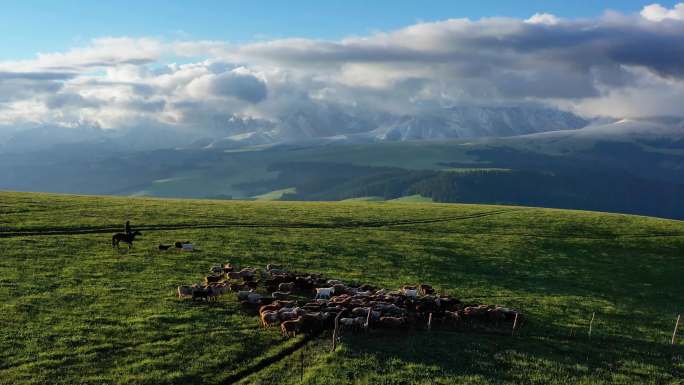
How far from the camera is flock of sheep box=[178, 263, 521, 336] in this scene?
28.4m

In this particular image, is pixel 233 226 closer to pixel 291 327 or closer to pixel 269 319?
pixel 269 319

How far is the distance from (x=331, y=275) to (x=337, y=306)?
11937mm

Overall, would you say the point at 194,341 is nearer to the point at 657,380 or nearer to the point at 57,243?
the point at 657,380

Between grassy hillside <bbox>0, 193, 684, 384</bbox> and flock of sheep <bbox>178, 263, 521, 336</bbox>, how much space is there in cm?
101

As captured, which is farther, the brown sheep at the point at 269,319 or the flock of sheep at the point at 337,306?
the brown sheep at the point at 269,319

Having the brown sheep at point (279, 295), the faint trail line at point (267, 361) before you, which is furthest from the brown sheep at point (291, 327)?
the brown sheep at point (279, 295)

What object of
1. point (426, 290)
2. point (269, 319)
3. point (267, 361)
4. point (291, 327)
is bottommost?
point (267, 361)

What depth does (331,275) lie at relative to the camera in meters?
42.4

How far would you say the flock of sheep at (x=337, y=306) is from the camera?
28391 millimetres

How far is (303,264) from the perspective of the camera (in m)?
46.2

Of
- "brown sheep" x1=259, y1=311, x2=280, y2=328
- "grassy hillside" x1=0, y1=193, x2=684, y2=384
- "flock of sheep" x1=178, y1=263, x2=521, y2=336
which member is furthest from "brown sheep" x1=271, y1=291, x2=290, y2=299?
"brown sheep" x1=259, y1=311, x2=280, y2=328

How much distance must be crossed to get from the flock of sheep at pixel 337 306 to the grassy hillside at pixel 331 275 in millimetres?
1009

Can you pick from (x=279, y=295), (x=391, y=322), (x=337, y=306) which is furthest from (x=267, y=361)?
(x=279, y=295)

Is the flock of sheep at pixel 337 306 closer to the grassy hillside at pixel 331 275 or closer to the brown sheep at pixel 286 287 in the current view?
the brown sheep at pixel 286 287
